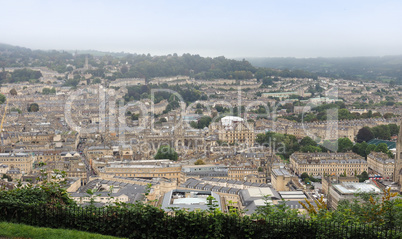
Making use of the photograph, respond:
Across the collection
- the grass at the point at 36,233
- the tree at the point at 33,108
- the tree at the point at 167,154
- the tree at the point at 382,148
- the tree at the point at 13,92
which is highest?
the grass at the point at 36,233

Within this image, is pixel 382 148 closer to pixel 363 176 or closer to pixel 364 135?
pixel 363 176

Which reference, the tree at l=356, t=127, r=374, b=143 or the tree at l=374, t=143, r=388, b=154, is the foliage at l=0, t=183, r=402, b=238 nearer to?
the tree at l=374, t=143, r=388, b=154

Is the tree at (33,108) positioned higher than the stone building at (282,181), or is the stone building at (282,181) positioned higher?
the tree at (33,108)

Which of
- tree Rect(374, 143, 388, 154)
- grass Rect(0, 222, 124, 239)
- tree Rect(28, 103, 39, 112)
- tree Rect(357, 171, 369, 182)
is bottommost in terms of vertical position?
tree Rect(357, 171, 369, 182)

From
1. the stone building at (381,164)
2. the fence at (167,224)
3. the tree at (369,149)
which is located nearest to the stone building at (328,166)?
the stone building at (381,164)

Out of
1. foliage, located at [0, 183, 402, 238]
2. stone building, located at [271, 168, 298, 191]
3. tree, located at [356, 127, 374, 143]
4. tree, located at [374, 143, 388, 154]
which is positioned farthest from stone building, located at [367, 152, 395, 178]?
foliage, located at [0, 183, 402, 238]

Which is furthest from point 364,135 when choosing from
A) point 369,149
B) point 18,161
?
point 18,161

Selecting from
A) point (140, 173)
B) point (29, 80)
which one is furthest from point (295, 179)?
point (29, 80)

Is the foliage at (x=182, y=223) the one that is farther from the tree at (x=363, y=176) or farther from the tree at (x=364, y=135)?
the tree at (x=364, y=135)
